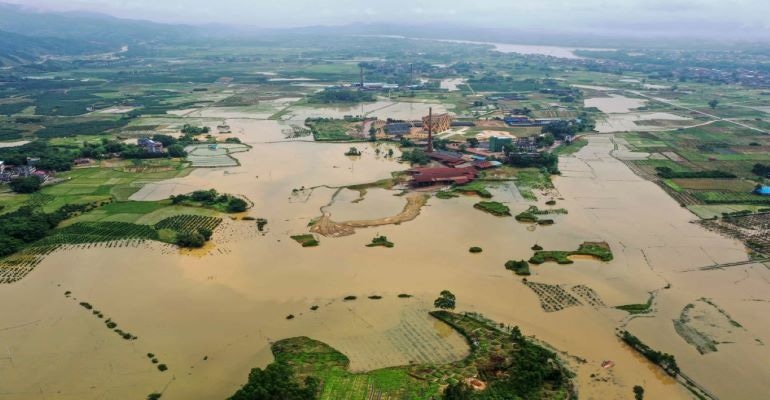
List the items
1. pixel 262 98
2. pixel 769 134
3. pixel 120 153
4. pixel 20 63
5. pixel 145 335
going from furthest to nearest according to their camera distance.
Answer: pixel 20 63
pixel 262 98
pixel 769 134
pixel 120 153
pixel 145 335

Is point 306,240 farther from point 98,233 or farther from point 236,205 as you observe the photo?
point 98,233

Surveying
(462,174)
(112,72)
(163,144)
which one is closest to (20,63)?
(112,72)

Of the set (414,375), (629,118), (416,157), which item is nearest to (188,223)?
(414,375)

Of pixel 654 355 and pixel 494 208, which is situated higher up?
pixel 494 208

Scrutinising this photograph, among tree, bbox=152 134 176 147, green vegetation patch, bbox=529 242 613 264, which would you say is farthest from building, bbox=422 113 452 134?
green vegetation patch, bbox=529 242 613 264

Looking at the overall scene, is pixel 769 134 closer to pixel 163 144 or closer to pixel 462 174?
pixel 462 174

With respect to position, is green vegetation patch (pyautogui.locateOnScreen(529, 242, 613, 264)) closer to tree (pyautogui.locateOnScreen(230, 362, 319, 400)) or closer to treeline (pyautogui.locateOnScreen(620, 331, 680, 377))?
treeline (pyautogui.locateOnScreen(620, 331, 680, 377))
